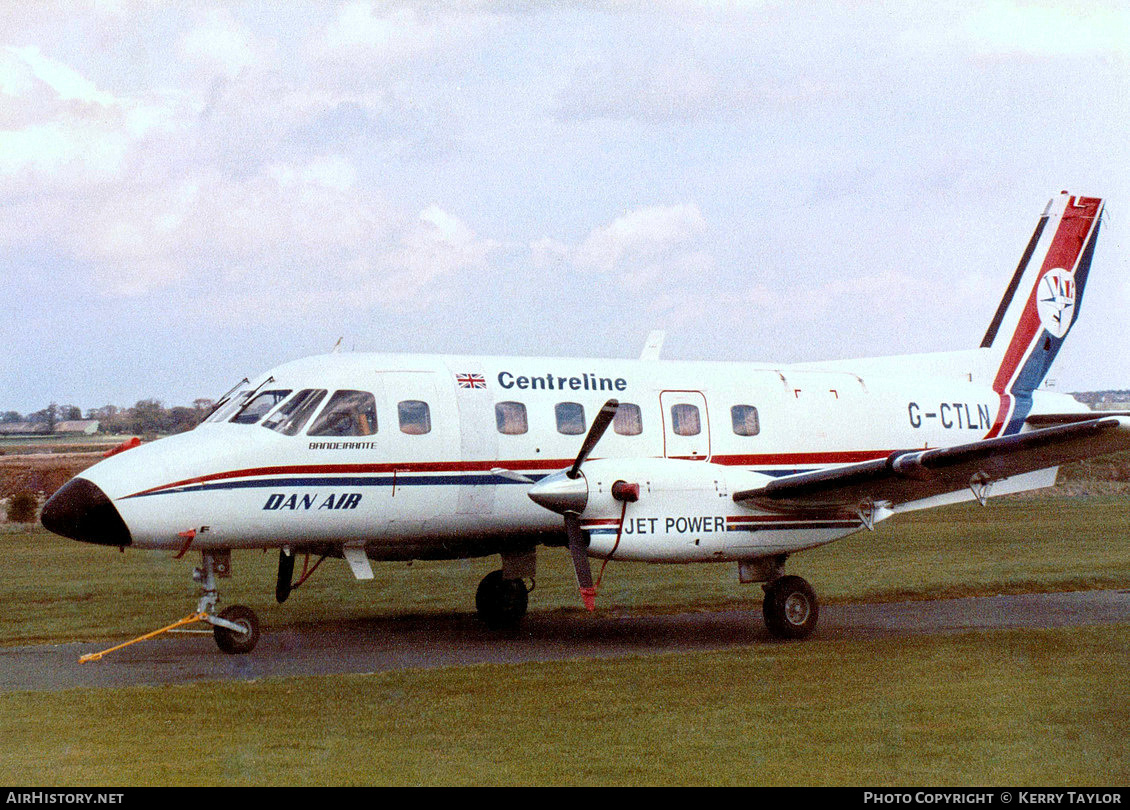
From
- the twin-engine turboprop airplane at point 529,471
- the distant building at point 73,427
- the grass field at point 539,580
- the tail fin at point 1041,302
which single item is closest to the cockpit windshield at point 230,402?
the twin-engine turboprop airplane at point 529,471

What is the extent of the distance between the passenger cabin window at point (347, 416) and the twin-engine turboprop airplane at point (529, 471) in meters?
0.02

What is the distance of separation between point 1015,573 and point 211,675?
14.7 m

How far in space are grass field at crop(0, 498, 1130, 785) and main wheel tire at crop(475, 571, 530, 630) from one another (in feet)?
8.27

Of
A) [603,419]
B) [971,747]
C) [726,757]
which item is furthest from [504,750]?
[603,419]

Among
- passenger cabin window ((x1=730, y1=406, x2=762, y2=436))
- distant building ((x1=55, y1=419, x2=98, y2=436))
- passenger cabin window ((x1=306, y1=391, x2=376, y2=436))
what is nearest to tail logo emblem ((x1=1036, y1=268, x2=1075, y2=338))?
passenger cabin window ((x1=730, y1=406, x2=762, y2=436))

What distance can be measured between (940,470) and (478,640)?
224 inches

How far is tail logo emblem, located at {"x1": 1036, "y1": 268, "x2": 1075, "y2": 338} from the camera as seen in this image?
1908 cm

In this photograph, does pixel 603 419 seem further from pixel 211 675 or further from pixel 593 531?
pixel 211 675

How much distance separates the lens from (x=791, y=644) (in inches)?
564

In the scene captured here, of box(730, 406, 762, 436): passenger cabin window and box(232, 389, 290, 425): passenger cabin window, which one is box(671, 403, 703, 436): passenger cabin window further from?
box(232, 389, 290, 425): passenger cabin window

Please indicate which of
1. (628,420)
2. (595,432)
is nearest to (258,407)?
(595,432)

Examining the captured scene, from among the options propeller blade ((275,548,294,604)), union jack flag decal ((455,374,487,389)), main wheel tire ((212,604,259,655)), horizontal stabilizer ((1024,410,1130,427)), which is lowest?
main wheel tire ((212,604,259,655))

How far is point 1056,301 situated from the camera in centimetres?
1920

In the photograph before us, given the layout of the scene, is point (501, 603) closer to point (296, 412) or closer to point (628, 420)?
point (628, 420)
